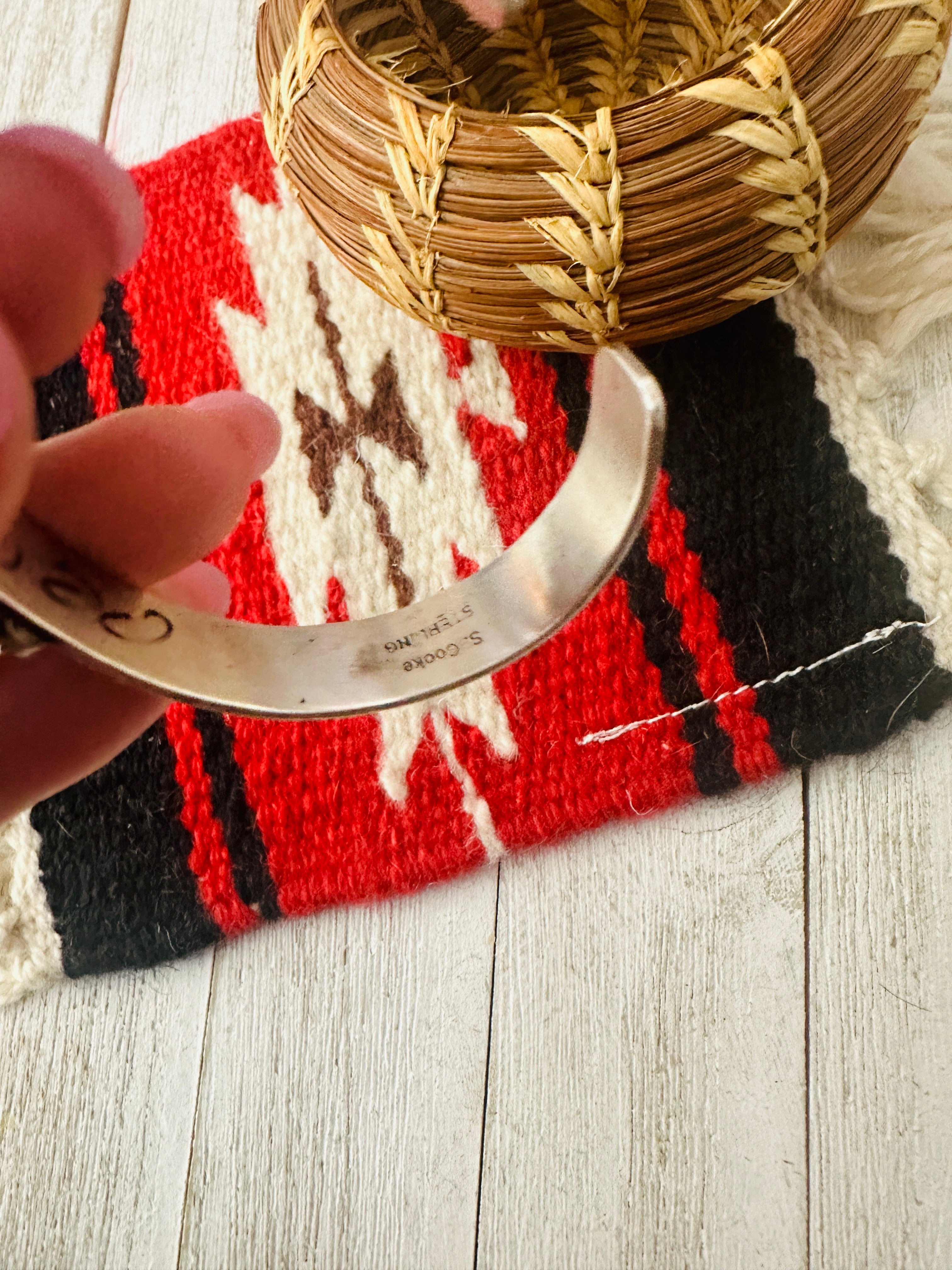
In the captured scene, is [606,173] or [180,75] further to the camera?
[180,75]

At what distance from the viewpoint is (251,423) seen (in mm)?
253

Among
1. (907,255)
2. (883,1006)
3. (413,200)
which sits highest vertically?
(413,200)

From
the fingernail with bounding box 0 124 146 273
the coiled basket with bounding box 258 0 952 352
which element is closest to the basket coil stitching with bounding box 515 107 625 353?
the coiled basket with bounding box 258 0 952 352

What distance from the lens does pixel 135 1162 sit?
13.2 inches

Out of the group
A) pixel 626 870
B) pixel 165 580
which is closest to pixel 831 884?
pixel 626 870

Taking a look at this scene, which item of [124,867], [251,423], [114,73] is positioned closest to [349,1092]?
[124,867]

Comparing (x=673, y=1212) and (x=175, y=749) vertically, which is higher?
(x=175, y=749)

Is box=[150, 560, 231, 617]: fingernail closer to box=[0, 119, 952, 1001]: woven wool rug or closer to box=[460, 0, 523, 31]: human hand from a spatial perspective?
box=[0, 119, 952, 1001]: woven wool rug

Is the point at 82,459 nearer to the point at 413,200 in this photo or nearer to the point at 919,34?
the point at 413,200

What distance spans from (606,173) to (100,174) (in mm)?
125

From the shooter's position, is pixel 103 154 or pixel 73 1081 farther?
pixel 73 1081

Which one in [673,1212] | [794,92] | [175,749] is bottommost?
[673,1212]

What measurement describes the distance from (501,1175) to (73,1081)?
0.47 feet

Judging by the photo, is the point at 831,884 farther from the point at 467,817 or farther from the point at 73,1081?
the point at 73,1081
